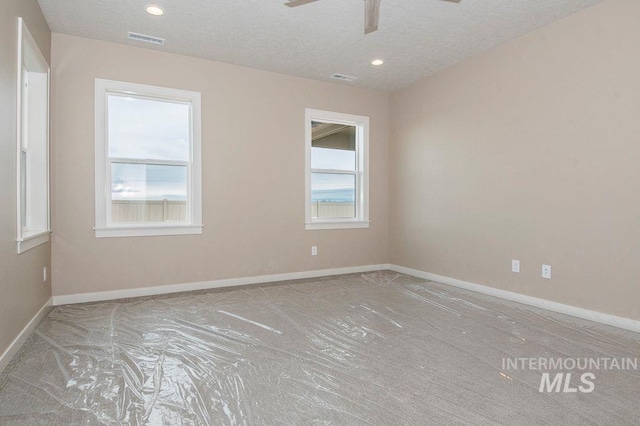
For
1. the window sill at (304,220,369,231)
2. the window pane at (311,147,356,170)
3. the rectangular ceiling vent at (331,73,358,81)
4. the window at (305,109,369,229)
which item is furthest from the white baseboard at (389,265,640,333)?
the rectangular ceiling vent at (331,73,358,81)

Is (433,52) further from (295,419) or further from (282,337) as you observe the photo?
(295,419)

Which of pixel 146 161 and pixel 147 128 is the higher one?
pixel 147 128

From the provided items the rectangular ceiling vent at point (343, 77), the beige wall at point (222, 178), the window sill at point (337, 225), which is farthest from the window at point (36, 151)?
the rectangular ceiling vent at point (343, 77)

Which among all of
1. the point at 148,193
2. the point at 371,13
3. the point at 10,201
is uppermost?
the point at 371,13

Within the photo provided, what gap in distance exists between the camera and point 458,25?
3.45m

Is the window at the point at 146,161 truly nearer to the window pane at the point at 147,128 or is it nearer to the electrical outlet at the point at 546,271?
the window pane at the point at 147,128

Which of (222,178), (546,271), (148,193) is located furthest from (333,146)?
(546,271)

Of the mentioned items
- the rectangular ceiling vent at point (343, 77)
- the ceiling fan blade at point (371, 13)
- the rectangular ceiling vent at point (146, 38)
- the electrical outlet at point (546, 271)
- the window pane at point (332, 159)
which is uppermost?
the rectangular ceiling vent at point (343, 77)

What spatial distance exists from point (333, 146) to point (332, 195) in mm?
715

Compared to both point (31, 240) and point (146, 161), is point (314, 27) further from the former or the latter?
point (31, 240)

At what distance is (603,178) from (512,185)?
0.84 m

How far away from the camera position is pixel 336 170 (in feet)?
17.4

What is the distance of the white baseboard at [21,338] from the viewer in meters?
2.21

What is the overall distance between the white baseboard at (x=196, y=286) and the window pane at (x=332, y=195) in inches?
31.6
